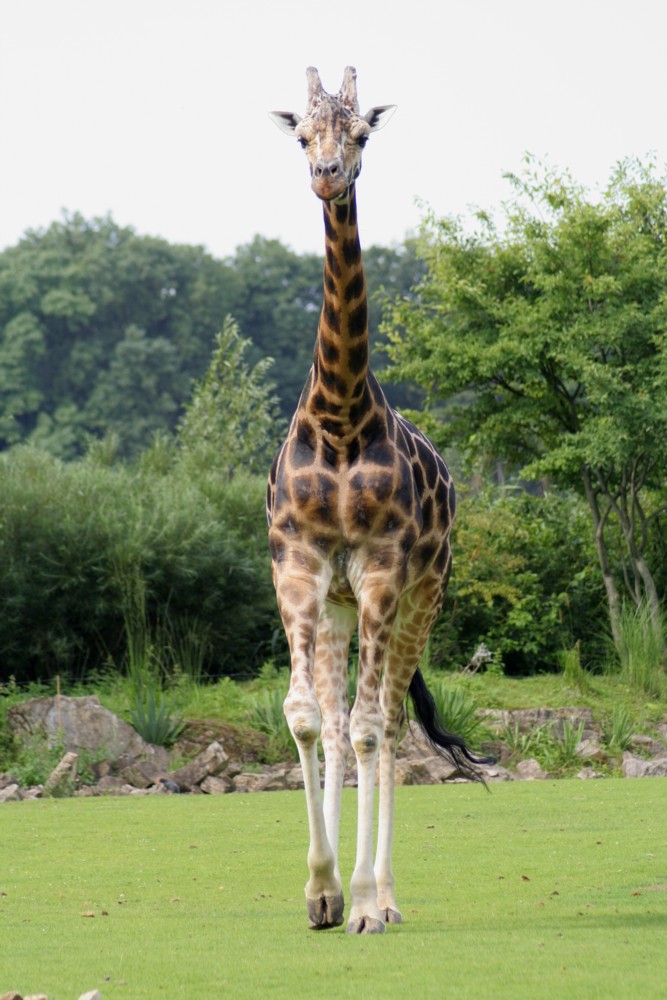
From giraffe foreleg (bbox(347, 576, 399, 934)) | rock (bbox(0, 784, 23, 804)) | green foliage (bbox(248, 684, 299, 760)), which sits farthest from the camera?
green foliage (bbox(248, 684, 299, 760))

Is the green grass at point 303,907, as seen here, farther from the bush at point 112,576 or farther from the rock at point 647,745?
the bush at point 112,576

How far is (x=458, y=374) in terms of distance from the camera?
2095 centimetres

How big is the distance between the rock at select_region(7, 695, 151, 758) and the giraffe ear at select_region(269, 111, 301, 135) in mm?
9520

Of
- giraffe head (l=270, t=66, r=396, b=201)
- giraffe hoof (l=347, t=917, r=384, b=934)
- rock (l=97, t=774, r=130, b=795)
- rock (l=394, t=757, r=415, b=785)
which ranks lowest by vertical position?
rock (l=394, t=757, r=415, b=785)

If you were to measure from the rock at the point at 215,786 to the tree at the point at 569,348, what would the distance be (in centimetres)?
771

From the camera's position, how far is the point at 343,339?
6730 millimetres

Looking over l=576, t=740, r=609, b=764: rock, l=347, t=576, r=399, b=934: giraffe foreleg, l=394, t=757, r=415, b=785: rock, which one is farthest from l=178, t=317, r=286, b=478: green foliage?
l=347, t=576, r=399, b=934: giraffe foreleg

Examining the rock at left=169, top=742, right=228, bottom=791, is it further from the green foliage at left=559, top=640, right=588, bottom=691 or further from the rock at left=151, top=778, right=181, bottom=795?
the green foliage at left=559, top=640, right=588, bottom=691

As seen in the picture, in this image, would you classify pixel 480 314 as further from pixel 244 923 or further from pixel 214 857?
pixel 244 923

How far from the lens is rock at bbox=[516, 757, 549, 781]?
50.7 ft

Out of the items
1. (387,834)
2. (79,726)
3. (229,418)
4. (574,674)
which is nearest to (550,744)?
(574,674)

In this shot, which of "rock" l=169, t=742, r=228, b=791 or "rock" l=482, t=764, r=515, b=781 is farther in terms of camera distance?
"rock" l=482, t=764, r=515, b=781

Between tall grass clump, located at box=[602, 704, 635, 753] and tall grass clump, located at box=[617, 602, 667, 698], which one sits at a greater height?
tall grass clump, located at box=[617, 602, 667, 698]

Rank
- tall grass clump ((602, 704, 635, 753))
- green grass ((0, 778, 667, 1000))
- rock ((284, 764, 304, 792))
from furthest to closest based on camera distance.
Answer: tall grass clump ((602, 704, 635, 753)), rock ((284, 764, 304, 792)), green grass ((0, 778, 667, 1000))
